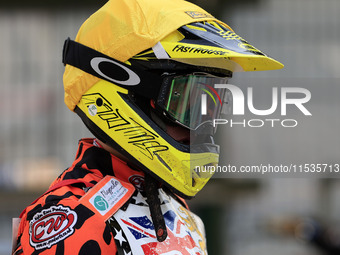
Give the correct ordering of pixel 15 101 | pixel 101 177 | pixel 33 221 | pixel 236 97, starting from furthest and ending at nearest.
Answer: pixel 15 101, pixel 236 97, pixel 101 177, pixel 33 221

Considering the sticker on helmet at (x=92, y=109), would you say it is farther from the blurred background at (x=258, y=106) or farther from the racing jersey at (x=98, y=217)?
the blurred background at (x=258, y=106)

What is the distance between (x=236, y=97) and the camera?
8.53 feet

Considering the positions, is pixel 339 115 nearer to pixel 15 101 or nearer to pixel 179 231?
pixel 15 101

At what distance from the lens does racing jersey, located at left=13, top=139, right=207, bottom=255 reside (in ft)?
5.60

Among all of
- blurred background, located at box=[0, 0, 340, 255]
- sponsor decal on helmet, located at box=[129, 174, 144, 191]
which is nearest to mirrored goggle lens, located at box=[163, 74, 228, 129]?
sponsor decal on helmet, located at box=[129, 174, 144, 191]

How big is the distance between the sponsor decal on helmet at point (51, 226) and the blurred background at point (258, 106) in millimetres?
3424

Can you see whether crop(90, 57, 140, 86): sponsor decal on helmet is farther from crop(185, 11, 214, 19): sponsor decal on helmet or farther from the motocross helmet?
crop(185, 11, 214, 19): sponsor decal on helmet

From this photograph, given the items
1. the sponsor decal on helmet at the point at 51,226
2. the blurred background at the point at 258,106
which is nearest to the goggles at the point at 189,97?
the sponsor decal on helmet at the point at 51,226

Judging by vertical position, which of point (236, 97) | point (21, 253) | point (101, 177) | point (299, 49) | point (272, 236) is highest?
point (299, 49)

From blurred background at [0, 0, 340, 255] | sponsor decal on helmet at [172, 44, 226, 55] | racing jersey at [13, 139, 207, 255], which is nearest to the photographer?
racing jersey at [13, 139, 207, 255]

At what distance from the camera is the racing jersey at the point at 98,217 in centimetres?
171

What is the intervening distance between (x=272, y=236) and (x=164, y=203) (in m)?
4.02

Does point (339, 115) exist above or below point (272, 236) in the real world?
above

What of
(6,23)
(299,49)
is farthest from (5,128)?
(299,49)
